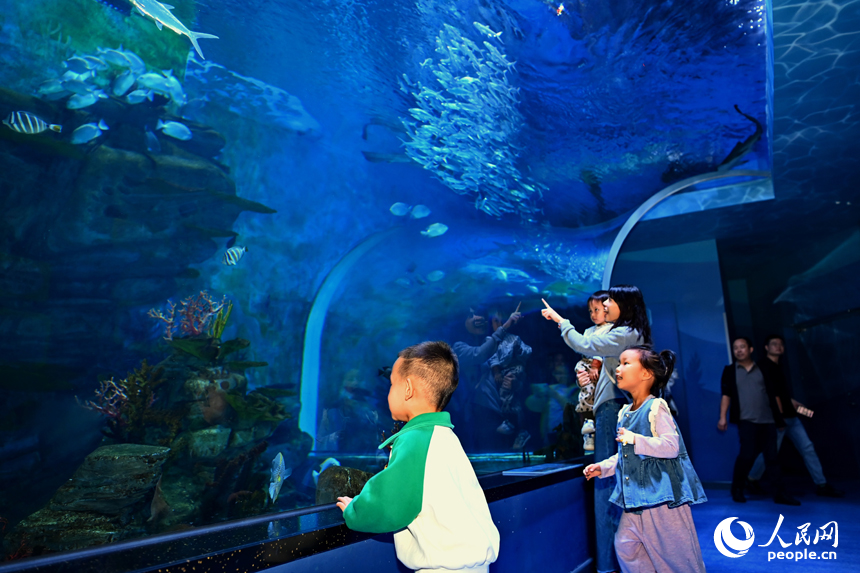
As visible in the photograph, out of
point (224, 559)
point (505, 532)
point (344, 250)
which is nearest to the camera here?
point (224, 559)

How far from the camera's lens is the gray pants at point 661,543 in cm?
245

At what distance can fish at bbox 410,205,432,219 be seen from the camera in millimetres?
6340

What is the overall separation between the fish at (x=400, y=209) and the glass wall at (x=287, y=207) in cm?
6

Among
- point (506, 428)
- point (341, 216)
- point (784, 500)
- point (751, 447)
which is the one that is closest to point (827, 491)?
point (784, 500)

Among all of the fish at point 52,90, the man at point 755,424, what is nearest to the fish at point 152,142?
the fish at point 52,90

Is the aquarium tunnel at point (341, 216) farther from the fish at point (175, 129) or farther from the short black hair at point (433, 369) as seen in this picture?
the short black hair at point (433, 369)

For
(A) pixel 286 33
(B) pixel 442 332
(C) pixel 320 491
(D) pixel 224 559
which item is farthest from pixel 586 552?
(A) pixel 286 33

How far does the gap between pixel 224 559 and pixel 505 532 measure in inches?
62.9

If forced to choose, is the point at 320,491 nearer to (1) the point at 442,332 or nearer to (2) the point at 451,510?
(2) the point at 451,510

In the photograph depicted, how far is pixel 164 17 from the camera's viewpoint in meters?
4.10

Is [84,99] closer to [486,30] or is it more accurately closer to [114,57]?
[114,57]

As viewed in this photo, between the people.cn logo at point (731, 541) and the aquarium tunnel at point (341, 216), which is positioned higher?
the aquarium tunnel at point (341, 216)

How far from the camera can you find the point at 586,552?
3.53 metres

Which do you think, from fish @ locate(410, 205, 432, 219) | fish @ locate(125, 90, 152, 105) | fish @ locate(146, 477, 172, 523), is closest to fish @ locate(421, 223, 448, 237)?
fish @ locate(410, 205, 432, 219)
